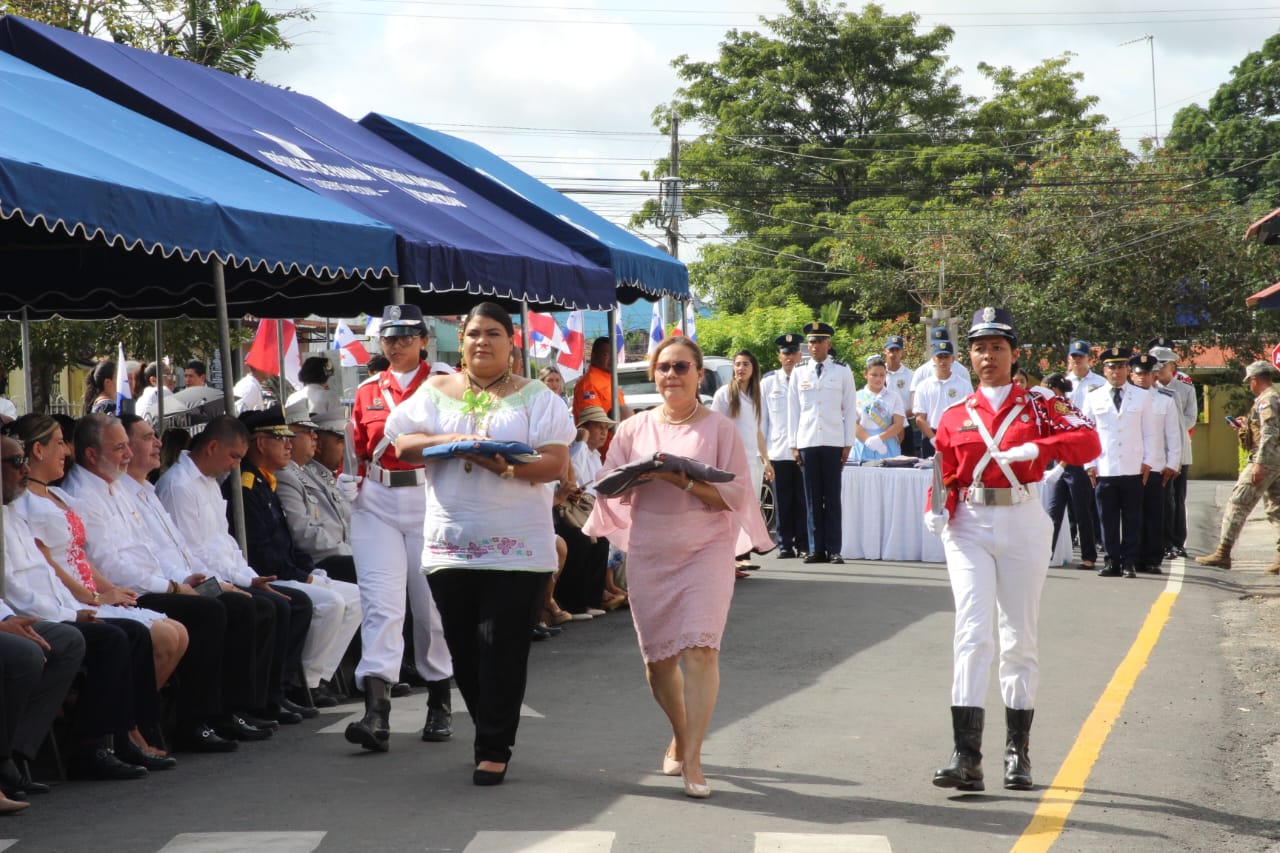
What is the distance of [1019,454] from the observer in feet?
22.6

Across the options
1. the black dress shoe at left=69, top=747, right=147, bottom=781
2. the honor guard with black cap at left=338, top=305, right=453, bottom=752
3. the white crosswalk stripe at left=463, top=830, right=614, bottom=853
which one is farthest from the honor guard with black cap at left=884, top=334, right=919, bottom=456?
the white crosswalk stripe at left=463, top=830, right=614, bottom=853

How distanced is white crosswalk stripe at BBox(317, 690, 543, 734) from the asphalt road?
0.04 m

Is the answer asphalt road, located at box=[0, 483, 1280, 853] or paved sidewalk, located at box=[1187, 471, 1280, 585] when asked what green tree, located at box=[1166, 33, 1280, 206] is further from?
asphalt road, located at box=[0, 483, 1280, 853]

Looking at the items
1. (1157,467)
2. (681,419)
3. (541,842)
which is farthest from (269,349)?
(541,842)

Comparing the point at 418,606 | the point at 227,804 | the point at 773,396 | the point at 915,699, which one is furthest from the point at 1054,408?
the point at 773,396

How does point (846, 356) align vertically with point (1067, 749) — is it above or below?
above

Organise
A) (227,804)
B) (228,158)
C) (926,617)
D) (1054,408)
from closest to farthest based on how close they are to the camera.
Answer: (227,804) → (1054,408) → (228,158) → (926,617)

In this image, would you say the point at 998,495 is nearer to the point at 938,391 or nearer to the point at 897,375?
the point at 938,391

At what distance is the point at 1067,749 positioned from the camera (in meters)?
7.65

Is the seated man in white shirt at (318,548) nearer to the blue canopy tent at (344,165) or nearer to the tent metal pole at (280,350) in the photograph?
the blue canopy tent at (344,165)

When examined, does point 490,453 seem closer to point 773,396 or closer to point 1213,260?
point 773,396

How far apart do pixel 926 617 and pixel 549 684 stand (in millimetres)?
3878

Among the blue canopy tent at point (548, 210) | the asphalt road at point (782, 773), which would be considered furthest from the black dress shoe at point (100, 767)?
the blue canopy tent at point (548, 210)

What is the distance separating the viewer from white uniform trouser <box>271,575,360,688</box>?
29.0ft
